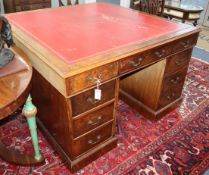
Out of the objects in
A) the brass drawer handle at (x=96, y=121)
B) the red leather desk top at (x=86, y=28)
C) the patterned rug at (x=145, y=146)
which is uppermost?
the red leather desk top at (x=86, y=28)

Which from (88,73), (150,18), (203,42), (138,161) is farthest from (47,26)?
(203,42)

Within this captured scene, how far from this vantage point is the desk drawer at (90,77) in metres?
1.18

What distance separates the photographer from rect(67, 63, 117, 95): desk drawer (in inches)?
46.5

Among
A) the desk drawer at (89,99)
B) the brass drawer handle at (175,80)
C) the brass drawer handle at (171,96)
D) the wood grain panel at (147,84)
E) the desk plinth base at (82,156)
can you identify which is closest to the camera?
the desk drawer at (89,99)

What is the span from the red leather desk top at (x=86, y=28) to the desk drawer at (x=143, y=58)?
0.10 m

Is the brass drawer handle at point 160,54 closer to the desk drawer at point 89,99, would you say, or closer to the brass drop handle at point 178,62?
the brass drop handle at point 178,62

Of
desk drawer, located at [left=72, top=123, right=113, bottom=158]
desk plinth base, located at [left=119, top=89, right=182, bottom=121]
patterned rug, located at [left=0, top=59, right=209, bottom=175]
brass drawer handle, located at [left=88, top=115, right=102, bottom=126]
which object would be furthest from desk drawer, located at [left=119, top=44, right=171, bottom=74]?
patterned rug, located at [left=0, top=59, right=209, bottom=175]

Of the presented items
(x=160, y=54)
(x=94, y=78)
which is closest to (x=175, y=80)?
(x=160, y=54)

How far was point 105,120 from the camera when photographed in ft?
5.17

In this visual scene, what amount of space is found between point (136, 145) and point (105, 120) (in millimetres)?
474

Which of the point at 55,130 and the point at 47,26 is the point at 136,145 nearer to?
the point at 55,130

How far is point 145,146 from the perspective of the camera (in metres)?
1.85

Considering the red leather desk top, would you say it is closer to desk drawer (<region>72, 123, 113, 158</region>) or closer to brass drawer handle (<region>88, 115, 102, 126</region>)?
brass drawer handle (<region>88, 115, 102, 126</region>)

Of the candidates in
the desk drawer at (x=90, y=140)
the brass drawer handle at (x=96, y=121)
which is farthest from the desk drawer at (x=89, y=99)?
the desk drawer at (x=90, y=140)
